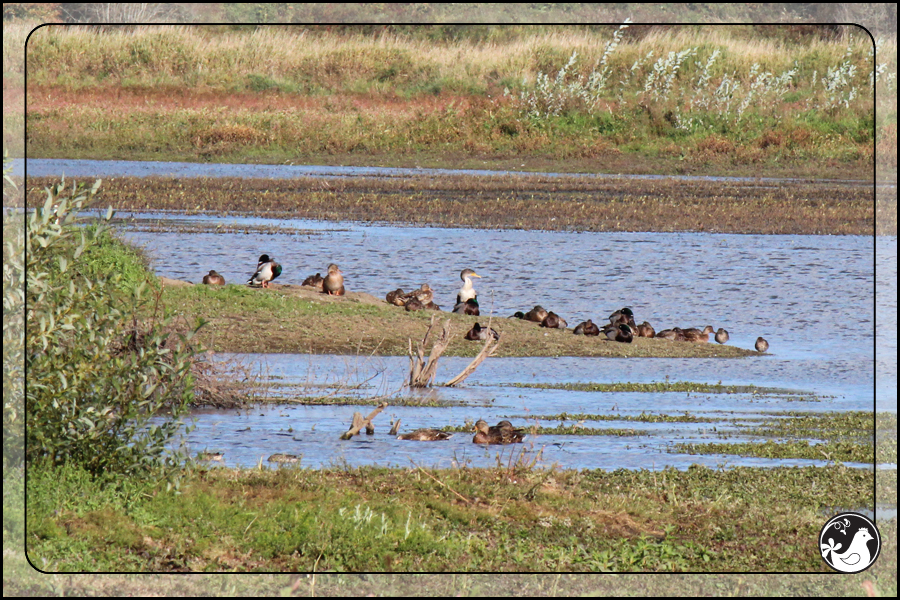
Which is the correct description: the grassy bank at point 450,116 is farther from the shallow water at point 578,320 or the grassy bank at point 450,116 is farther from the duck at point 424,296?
the duck at point 424,296

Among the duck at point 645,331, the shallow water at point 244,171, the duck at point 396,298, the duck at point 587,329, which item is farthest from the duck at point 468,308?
the shallow water at point 244,171

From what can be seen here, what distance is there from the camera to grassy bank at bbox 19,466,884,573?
6449 millimetres

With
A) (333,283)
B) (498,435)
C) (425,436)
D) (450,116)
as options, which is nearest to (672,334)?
(333,283)

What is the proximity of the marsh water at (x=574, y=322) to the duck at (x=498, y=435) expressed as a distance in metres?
0.10

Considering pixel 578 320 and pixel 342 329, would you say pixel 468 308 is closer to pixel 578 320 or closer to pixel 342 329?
pixel 578 320

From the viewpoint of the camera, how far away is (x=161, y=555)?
6402 mm

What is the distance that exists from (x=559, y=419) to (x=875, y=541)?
4730 mm

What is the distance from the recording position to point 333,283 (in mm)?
16109

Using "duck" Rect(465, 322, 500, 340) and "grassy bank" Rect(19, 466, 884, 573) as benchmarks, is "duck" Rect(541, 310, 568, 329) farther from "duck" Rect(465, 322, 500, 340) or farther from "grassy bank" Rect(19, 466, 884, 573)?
"grassy bank" Rect(19, 466, 884, 573)

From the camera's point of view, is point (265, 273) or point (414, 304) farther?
point (265, 273)

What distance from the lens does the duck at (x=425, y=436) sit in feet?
31.4

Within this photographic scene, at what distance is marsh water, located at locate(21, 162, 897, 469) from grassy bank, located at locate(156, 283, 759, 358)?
0.40 meters

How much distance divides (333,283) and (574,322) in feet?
10.9

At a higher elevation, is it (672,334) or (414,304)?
(414,304)
